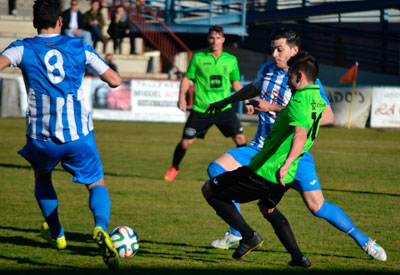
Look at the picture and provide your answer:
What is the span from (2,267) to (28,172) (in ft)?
19.8

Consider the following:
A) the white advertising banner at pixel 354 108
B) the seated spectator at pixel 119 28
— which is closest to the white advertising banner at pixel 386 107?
the white advertising banner at pixel 354 108

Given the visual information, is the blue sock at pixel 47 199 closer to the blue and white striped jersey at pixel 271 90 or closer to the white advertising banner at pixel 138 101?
the blue and white striped jersey at pixel 271 90

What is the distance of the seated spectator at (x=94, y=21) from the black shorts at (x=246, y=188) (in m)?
20.0

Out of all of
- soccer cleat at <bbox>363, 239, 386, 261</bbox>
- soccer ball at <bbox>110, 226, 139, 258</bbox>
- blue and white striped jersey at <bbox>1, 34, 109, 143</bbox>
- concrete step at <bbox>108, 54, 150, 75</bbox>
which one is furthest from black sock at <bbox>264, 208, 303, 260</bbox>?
concrete step at <bbox>108, 54, 150, 75</bbox>

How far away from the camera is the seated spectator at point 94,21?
2427cm

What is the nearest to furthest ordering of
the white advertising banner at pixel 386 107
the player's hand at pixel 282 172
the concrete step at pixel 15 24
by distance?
the player's hand at pixel 282 172, the white advertising banner at pixel 386 107, the concrete step at pixel 15 24

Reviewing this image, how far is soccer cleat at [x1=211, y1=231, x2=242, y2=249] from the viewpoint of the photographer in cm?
622

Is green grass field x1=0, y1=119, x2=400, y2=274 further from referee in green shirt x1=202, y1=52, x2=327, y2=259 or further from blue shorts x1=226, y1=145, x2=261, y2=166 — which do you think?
blue shorts x1=226, y1=145, x2=261, y2=166

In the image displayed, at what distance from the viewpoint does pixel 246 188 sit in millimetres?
5086

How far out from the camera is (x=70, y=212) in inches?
307

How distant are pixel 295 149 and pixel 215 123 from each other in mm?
5316

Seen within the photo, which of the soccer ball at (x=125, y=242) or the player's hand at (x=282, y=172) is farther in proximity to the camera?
the soccer ball at (x=125, y=242)

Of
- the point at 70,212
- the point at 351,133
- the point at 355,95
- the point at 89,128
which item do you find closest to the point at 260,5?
the point at 355,95

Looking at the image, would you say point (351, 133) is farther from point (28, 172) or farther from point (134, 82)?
point (28, 172)
